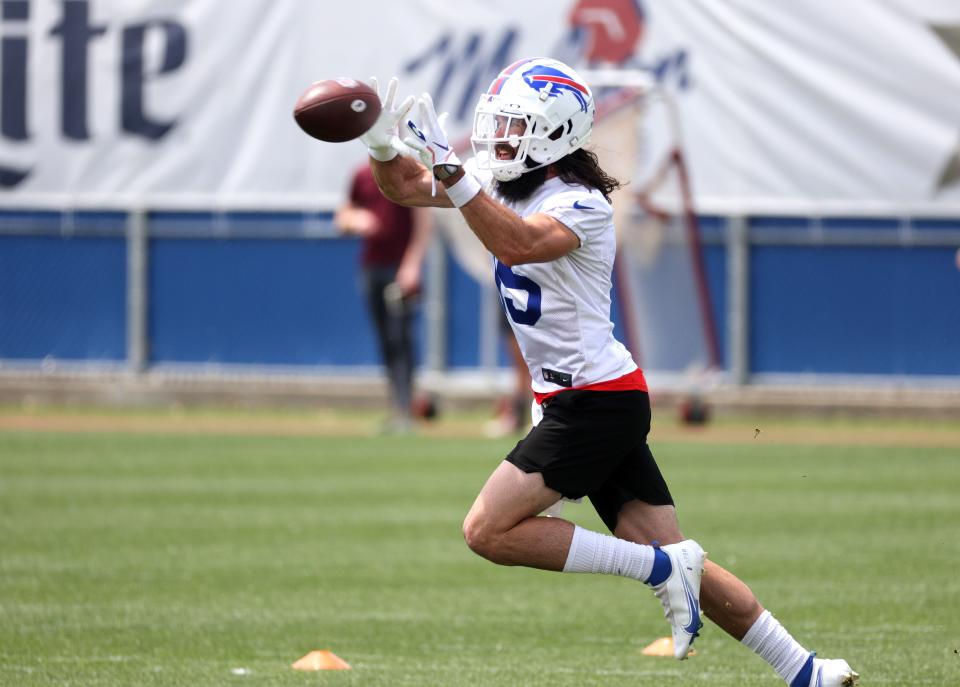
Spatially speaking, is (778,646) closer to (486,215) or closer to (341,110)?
(486,215)

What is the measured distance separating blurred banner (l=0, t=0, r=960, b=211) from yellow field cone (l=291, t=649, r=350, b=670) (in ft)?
40.4

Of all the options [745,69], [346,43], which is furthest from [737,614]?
[346,43]

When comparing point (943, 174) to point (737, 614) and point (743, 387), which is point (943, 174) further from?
point (737, 614)

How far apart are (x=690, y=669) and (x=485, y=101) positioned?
245 centimetres

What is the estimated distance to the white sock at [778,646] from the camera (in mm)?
6266

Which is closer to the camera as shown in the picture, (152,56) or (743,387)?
(743,387)

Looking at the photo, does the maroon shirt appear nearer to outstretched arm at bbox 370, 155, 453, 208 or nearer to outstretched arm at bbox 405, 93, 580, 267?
outstretched arm at bbox 370, 155, 453, 208

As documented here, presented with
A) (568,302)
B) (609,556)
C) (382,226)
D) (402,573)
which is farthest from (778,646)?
(382,226)

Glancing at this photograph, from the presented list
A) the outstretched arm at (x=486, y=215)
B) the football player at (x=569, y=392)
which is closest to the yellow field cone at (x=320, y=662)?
the football player at (x=569, y=392)

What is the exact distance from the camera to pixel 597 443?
6.18 meters

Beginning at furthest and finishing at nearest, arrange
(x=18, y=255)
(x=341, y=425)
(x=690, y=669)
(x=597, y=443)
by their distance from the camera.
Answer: (x=18, y=255) < (x=341, y=425) < (x=690, y=669) < (x=597, y=443)

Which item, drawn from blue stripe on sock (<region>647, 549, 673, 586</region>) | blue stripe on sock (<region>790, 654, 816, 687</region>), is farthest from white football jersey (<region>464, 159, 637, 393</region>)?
blue stripe on sock (<region>790, 654, 816, 687</region>)

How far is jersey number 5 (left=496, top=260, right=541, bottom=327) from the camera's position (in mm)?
6258

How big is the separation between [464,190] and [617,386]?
2.89 feet
